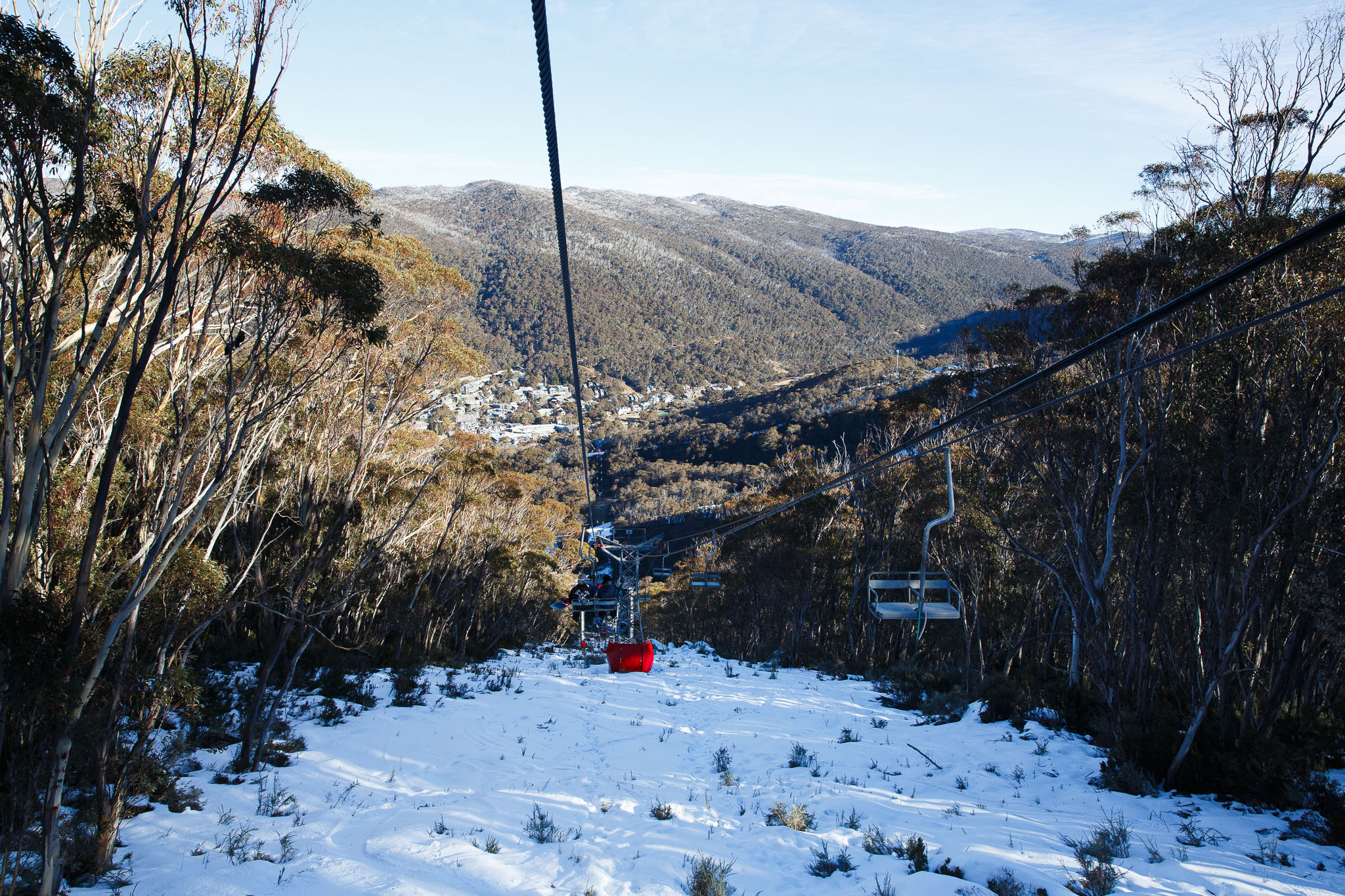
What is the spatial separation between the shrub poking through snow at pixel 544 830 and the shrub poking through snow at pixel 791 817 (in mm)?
2134

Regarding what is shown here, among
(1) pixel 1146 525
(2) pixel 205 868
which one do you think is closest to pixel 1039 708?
(1) pixel 1146 525

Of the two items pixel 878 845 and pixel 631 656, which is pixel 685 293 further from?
pixel 878 845

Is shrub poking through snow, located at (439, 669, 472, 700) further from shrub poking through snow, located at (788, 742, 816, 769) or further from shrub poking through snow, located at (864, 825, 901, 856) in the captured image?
shrub poking through snow, located at (864, 825, 901, 856)

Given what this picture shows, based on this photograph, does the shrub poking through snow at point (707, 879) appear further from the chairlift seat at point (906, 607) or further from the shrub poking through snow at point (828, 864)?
the chairlift seat at point (906, 607)

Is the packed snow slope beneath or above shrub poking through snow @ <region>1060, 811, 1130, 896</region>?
beneath

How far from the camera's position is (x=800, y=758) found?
9703 millimetres

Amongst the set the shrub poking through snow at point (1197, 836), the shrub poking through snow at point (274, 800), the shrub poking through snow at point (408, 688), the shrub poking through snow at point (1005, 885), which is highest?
the shrub poking through snow at point (1005, 885)

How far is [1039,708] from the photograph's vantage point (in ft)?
39.5

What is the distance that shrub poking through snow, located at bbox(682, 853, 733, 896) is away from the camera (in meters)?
5.40

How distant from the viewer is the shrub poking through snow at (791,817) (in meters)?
6.95

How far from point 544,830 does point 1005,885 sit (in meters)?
4.19

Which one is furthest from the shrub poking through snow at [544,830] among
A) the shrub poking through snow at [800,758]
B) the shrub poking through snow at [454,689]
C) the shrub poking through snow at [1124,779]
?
the shrub poking through snow at [454,689]

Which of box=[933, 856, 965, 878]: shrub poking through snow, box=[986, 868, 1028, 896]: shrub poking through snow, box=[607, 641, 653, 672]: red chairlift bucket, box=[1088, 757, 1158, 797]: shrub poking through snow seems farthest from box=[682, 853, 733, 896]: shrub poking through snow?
box=[607, 641, 653, 672]: red chairlift bucket

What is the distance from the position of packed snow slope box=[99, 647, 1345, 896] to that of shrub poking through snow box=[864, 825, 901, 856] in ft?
0.47
